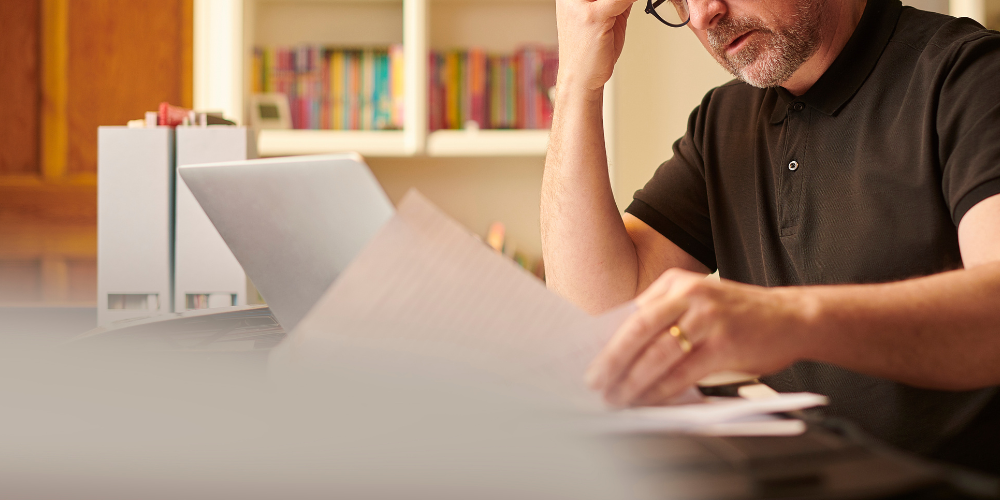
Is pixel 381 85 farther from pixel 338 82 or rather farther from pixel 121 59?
pixel 121 59

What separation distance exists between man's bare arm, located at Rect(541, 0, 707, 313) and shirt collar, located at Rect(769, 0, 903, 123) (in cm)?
28

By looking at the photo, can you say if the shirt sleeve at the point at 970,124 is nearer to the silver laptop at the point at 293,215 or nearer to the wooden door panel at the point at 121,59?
the silver laptop at the point at 293,215

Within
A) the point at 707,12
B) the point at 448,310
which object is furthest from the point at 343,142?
the point at 448,310

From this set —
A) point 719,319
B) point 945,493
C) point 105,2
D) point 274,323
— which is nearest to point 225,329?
point 274,323

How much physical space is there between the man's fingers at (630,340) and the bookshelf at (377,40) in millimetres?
1679

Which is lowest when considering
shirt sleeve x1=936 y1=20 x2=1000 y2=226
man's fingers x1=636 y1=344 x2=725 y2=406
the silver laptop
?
man's fingers x1=636 y1=344 x2=725 y2=406

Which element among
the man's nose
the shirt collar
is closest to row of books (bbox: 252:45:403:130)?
the man's nose

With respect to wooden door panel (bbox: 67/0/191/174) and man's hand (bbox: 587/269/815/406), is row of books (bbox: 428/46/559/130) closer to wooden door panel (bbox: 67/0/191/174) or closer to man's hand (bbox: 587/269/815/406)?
wooden door panel (bbox: 67/0/191/174)

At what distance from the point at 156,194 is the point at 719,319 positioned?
0.98 metres

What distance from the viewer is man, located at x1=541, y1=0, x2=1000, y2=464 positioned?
444mm

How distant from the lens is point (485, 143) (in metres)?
2.08

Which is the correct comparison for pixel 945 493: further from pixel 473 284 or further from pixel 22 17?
pixel 22 17

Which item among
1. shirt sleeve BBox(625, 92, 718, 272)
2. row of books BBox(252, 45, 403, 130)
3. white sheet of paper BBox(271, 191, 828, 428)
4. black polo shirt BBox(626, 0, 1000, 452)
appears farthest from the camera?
row of books BBox(252, 45, 403, 130)

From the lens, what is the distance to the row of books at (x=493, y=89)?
213 cm
